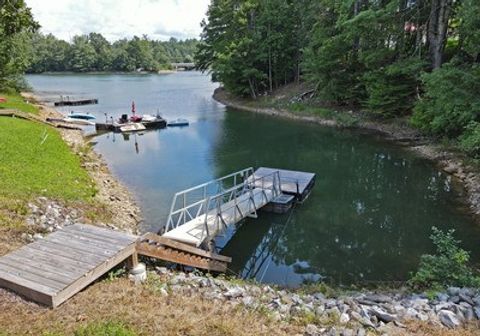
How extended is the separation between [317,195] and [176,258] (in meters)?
8.16

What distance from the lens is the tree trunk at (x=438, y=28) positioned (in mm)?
21598

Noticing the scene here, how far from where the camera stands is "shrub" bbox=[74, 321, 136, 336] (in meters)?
4.78

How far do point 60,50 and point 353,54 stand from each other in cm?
10973

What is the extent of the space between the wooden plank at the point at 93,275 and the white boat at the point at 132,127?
23.1 meters

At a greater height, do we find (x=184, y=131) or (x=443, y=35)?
(x=443, y=35)

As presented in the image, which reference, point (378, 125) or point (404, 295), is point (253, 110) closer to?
point (378, 125)

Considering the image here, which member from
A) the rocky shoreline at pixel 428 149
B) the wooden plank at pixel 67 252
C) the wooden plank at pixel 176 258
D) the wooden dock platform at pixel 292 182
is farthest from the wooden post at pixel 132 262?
the rocky shoreline at pixel 428 149

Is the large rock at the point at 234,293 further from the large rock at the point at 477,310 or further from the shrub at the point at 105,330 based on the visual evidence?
the large rock at the point at 477,310

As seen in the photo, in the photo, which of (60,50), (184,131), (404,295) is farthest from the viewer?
(60,50)

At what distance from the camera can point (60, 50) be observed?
114 m

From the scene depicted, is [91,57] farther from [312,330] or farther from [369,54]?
[312,330]

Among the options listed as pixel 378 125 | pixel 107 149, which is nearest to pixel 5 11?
pixel 107 149

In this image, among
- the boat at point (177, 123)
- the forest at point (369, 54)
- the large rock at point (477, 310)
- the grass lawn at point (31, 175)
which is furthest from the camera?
the boat at point (177, 123)

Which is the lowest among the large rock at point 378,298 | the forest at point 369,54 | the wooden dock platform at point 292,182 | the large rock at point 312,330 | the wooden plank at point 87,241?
the large rock at point 378,298
